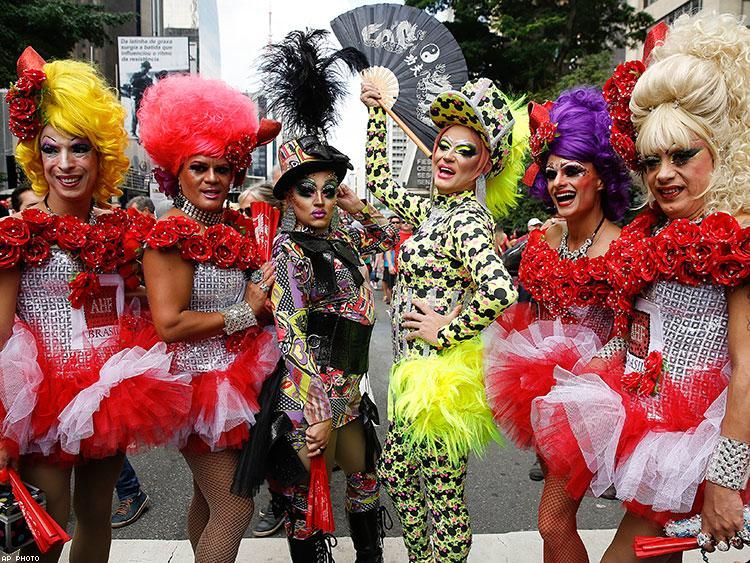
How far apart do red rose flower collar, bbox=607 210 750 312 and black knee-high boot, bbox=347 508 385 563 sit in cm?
164

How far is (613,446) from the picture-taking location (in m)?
1.95

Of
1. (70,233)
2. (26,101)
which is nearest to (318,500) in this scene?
(70,233)

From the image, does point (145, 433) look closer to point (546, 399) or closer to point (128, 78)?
point (546, 399)

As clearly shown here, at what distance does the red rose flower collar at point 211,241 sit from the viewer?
2.41 meters

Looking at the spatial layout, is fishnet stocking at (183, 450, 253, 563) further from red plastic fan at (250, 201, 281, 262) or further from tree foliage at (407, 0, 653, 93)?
tree foliage at (407, 0, 653, 93)

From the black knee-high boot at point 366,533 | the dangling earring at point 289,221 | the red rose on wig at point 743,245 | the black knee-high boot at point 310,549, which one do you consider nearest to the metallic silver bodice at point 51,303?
the dangling earring at point 289,221

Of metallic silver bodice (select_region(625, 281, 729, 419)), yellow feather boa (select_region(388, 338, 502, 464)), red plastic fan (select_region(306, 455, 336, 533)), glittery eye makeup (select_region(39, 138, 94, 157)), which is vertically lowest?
red plastic fan (select_region(306, 455, 336, 533))

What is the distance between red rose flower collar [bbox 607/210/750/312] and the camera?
5.81 feet

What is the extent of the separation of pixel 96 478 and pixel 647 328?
2.42m

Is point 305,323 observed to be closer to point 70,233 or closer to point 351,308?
point 351,308

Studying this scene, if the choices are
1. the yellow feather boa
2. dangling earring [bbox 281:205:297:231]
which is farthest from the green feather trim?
dangling earring [bbox 281:205:297:231]

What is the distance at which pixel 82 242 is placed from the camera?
2424mm

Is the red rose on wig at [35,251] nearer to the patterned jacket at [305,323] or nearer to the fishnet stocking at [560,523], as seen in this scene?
the patterned jacket at [305,323]

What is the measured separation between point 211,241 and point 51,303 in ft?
2.34
